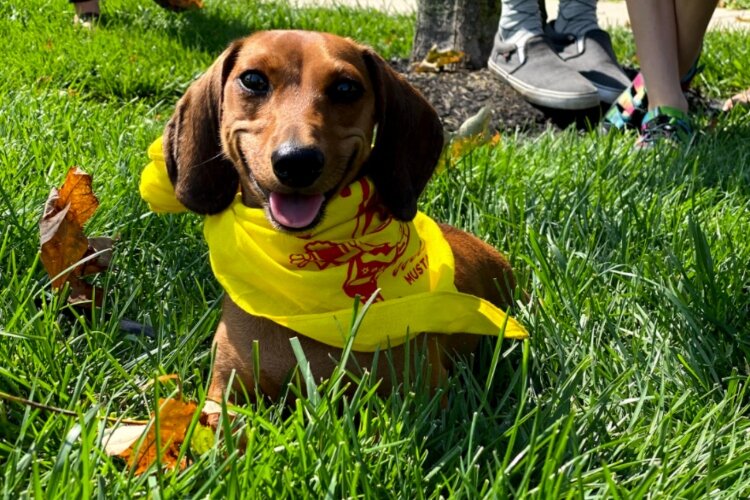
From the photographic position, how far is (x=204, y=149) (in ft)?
7.31

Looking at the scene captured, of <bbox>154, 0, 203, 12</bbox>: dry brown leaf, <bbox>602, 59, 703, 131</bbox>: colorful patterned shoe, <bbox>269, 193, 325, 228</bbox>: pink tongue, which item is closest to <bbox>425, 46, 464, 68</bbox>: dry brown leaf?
<bbox>602, 59, 703, 131</bbox>: colorful patterned shoe

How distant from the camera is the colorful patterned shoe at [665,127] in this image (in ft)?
13.1

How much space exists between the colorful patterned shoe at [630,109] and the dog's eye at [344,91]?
2.44 metres

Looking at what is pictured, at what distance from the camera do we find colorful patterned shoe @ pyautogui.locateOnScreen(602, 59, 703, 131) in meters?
4.35

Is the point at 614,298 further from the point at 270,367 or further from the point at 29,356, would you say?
the point at 29,356

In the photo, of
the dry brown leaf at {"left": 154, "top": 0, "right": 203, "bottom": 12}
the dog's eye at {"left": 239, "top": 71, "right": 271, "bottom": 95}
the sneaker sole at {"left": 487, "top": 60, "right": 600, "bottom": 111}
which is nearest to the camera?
the dog's eye at {"left": 239, "top": 71, "right": 271, "bottom": 95}

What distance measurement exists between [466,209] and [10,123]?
1633 mm

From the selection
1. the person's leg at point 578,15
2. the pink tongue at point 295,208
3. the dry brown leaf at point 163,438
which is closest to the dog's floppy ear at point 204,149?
the pink tongue at point 295,208

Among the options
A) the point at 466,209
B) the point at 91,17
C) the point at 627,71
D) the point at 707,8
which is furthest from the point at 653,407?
the point at 91,17

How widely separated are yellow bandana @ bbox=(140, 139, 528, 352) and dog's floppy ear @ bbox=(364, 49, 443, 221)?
0.05 m

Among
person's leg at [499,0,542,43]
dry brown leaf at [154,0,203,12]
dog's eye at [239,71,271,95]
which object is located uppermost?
dog's eye at [239,71,271,95]

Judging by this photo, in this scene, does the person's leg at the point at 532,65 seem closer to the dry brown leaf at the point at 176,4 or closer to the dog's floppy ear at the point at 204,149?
the dry brown leaf at the point at 176,4

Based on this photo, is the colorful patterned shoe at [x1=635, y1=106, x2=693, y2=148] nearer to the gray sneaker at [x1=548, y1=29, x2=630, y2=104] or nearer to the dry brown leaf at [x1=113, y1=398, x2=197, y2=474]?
the gray sneaker at [x1=548, y1=29, x2=630, y2=104]

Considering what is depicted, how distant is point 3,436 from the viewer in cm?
187
